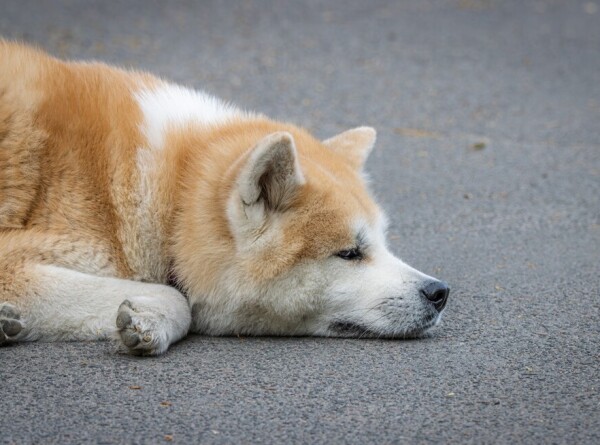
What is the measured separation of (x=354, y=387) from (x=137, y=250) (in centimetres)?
123

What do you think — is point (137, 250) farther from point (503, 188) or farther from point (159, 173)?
point (503, 188)

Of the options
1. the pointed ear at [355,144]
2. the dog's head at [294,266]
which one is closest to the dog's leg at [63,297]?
the dog's head at [294,266]

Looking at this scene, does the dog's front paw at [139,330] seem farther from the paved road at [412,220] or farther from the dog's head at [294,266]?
the dog's head at [294,266]

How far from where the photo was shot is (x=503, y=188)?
683cm

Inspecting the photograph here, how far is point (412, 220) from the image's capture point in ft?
20.2

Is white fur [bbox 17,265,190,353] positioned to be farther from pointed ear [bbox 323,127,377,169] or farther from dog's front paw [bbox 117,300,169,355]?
pointed ear [bbox 323,127,377,169]

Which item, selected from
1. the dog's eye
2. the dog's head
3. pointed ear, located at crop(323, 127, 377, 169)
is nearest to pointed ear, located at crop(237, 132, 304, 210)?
the dog's head

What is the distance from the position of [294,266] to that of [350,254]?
11.0 inches

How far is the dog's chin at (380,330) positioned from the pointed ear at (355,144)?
98 centimetres

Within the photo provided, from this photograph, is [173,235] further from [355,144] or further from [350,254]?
[355,144]

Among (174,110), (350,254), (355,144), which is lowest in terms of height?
(350,254)

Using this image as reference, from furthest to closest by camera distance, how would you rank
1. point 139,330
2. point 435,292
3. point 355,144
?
point 355,144, point 435,292, point 139,330

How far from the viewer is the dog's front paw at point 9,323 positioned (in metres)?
3.91

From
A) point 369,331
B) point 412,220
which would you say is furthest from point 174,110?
point 412,220
